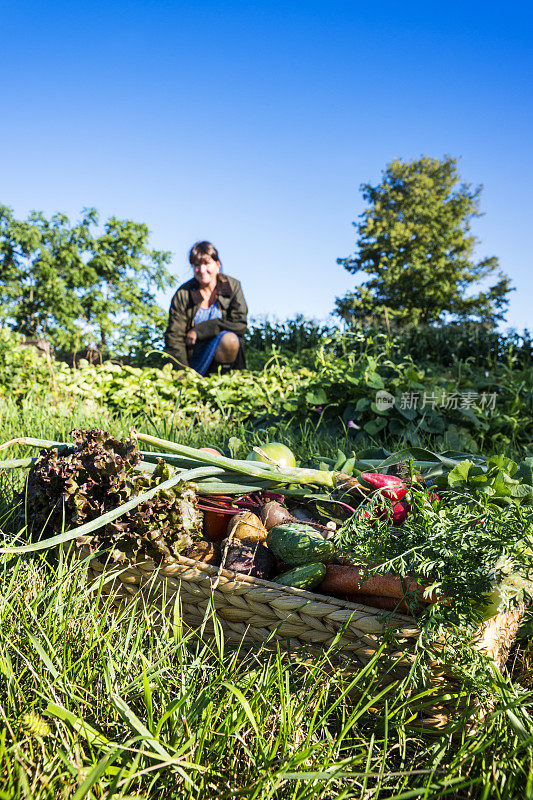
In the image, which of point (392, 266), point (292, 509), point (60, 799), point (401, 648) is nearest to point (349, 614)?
point (401, 648)

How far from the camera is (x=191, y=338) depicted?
6.42 metres

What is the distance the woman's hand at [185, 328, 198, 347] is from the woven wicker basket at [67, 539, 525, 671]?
4.93m

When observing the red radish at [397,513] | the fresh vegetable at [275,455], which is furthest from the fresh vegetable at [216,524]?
the red radish at [397,513]

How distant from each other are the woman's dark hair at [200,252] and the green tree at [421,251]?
1871 cm

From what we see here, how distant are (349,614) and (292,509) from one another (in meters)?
0.55

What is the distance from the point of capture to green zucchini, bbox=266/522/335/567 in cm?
145

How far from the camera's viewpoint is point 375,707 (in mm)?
1275

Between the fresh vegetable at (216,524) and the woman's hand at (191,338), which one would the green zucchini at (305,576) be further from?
the woman's hand at (191,338)

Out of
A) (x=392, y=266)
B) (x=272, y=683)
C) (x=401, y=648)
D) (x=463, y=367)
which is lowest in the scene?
(x=272, y=683)

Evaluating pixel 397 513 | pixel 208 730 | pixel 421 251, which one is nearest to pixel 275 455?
pixel 397 513

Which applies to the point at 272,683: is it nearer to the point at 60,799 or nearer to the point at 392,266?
the point at 60,799

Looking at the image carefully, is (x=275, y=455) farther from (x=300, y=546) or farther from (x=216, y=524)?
A: (x=300, y=546)

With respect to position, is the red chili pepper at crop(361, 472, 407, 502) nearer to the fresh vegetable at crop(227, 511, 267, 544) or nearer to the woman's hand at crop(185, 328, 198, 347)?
the fresh vegetable at crop(227, 511, 267, 544)

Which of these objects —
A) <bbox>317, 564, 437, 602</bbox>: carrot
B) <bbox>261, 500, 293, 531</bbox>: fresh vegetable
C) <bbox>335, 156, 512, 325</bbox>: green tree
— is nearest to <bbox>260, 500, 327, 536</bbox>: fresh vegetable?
<bbox>261, 500, 293, 531</bbox>: fresh vegetable
